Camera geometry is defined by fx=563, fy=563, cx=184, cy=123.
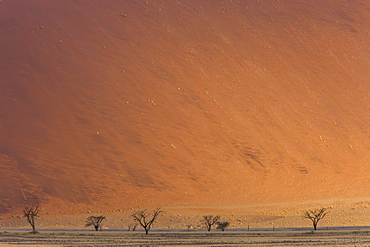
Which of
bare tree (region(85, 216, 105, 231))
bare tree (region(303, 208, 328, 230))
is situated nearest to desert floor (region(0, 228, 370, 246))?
bare tree (region(303, 208, 328, 230))

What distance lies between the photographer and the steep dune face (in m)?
30.2

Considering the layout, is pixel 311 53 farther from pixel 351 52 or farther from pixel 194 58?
pixel 194 58

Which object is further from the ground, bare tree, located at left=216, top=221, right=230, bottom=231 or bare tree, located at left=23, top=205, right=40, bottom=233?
bare tree, located at left=23, top=205, right=40, bottom=233

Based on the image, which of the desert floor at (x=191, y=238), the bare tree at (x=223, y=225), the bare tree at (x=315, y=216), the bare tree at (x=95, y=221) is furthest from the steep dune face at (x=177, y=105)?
the desert floor at (x=191, y=238)

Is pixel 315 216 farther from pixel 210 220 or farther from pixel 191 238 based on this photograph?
pixel 191 238

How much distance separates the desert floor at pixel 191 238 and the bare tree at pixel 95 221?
0.92 m

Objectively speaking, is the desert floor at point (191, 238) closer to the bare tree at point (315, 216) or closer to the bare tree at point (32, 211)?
the bare tree at point (315, 216)

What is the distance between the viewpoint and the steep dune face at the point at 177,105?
30.2 m

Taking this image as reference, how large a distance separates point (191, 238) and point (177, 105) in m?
15.0

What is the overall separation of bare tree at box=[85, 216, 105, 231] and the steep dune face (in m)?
1.90

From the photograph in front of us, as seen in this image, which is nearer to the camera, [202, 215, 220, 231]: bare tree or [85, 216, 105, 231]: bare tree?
[202, 215, 220, 231]: bare tree

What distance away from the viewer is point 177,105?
34562 mm

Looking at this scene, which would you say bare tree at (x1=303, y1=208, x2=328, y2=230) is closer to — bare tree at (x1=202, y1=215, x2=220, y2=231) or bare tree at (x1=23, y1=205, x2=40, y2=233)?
bare tree at (x1=202, y1=215, x2=220, y2=231)

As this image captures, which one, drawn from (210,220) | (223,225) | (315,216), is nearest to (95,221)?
(210,220)
